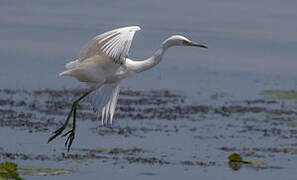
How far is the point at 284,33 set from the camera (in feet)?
96.8

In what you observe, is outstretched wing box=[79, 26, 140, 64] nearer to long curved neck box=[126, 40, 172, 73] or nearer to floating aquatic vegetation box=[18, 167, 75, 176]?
long curved neck box=[126, 40, 172, 73]

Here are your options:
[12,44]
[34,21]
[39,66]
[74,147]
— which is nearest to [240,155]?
[74,147]

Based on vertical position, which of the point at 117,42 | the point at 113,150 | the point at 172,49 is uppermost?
the point at 172,49

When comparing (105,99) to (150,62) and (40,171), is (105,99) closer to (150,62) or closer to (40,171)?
(150,62)

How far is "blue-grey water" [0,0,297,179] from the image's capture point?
42.5ft

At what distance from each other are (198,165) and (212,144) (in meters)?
1.32

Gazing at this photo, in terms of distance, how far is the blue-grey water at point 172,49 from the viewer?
510 inches

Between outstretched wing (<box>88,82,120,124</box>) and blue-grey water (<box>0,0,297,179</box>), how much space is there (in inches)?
71.4

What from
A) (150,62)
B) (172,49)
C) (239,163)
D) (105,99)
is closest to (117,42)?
(150,62)

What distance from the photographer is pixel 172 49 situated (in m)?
24.1

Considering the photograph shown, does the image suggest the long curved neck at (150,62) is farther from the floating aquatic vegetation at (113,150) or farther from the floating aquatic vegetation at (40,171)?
the floating aquatic vegetation at (113,150)

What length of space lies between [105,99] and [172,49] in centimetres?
1463

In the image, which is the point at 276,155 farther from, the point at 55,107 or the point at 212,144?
the point at 55,107

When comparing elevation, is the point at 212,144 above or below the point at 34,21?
below
